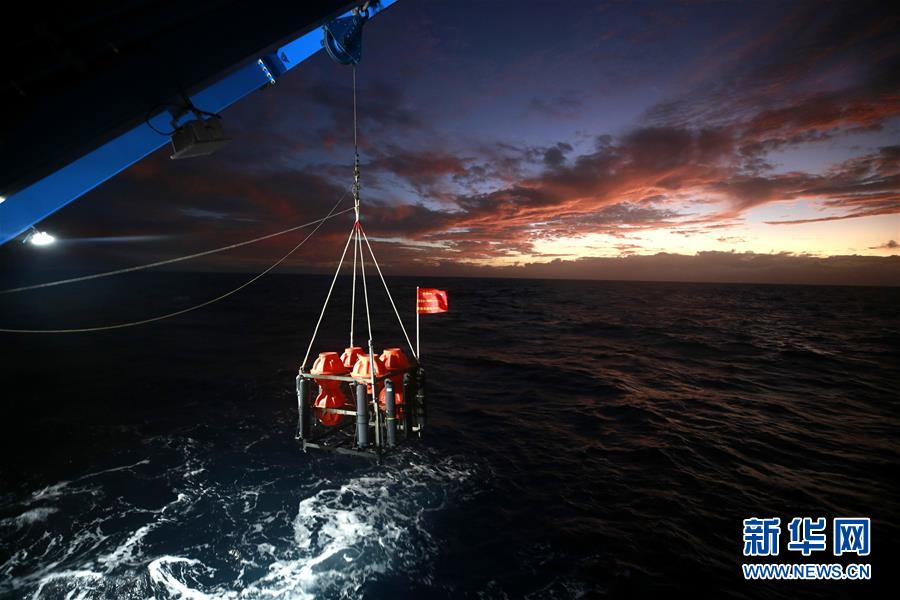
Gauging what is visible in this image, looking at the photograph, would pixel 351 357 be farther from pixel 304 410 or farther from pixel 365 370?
pixel 304 410

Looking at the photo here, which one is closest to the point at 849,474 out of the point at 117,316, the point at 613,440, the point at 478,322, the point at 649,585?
the point at 613,440

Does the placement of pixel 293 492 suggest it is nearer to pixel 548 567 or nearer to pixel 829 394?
pixel 548 567

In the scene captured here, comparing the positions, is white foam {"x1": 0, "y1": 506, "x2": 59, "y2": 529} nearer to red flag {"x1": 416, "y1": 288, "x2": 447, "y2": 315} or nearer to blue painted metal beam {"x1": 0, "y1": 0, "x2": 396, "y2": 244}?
blue painted metal beam {"x1": 0, "y1": 0, "x2": 396, "y2": 244}

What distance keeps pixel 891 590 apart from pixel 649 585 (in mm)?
4771

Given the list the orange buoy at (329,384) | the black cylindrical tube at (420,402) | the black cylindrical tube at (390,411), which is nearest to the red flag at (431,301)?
the black cylindrical tube at (420,402)

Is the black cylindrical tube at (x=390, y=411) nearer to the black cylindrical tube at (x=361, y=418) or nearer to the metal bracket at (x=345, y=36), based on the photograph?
the black cylindrical tube at (x=361, y=418)

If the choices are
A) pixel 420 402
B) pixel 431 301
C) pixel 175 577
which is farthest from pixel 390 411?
pixel 175 577

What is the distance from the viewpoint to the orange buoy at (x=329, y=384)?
7902mm

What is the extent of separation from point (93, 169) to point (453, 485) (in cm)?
1041

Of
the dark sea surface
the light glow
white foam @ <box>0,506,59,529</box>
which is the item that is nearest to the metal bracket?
the light glow

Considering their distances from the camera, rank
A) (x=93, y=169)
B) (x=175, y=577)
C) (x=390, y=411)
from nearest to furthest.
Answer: (x=93, y=169) < (x=390, y=411) < (x=175, y=577)

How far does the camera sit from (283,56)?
611 centimetres

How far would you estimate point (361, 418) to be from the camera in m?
7.67

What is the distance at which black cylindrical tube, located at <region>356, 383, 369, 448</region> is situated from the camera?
7.61m
